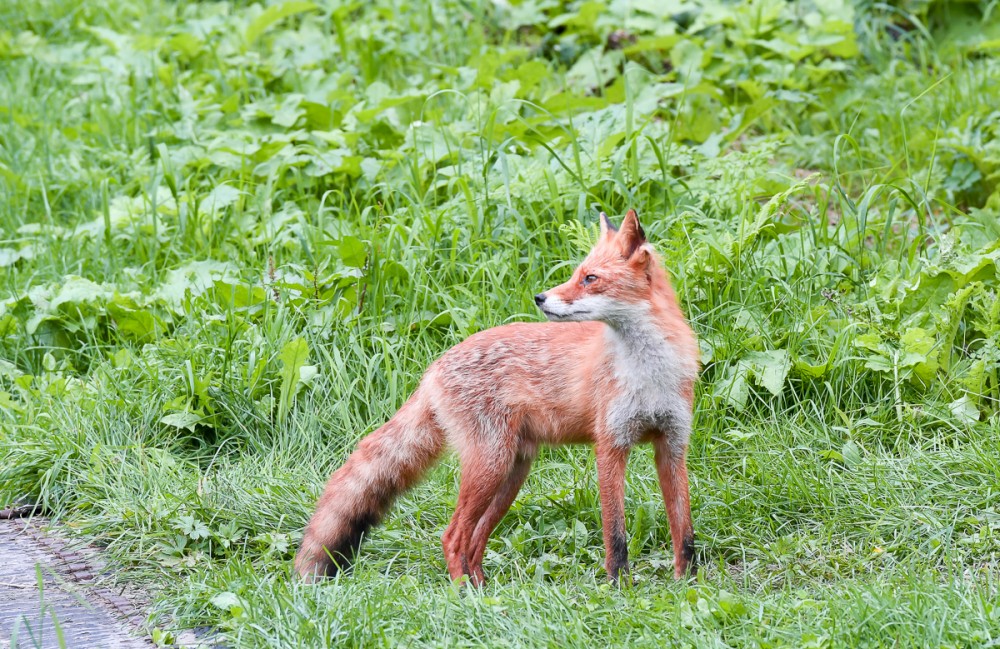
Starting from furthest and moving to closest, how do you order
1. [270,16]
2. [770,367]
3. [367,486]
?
[270,16], [770,367], [367,486]

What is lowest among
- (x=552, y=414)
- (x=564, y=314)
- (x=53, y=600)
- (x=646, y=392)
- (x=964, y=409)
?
(x=964, y=409)

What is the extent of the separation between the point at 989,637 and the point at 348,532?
7.72 feet

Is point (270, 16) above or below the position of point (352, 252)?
above

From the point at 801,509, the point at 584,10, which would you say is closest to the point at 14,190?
the point at 584,10

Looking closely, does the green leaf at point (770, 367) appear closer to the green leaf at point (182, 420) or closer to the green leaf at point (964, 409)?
the green leaf at point (964, 409)

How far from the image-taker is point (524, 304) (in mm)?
5934

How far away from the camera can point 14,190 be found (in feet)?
25.7

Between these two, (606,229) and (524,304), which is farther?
(524,304)

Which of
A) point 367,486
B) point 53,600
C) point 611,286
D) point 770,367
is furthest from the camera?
point 770,367

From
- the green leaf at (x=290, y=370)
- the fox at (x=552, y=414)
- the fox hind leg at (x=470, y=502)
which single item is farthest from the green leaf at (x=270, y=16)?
the fox hind leg at (x=470, y=502)

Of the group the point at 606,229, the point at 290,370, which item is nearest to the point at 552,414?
the point at 606,229

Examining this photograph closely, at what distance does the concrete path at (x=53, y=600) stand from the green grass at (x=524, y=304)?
0.57 feet

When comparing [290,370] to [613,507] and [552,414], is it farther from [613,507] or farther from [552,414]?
[613,507]

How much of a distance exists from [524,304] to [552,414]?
4.89 ft
